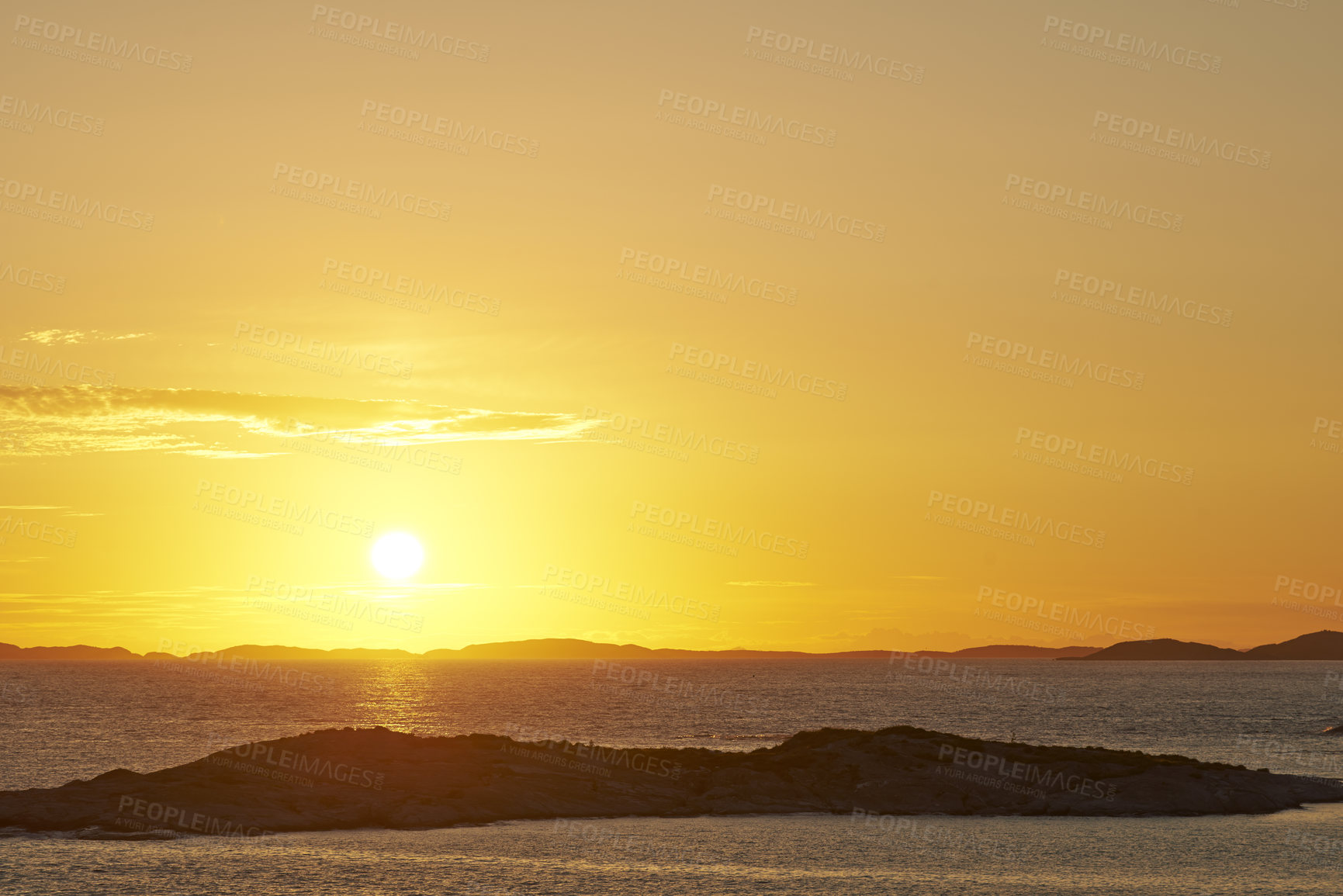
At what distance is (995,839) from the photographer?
191 feet

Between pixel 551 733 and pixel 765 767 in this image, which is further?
pixel 551 733

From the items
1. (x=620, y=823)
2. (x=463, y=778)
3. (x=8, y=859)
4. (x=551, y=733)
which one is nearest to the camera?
(x=8, y=859)

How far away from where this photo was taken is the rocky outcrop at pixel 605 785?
2328 inches

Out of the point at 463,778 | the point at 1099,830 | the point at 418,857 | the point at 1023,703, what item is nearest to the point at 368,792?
the point at 463,778

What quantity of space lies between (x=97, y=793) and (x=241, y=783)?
7.65 meters

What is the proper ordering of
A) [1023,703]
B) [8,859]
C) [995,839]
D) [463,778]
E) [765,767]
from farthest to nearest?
[1023,703] < [765,767] < [463,778] < [995,839] < [8,859]

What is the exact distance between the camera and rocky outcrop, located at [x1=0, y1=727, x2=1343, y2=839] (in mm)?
59125

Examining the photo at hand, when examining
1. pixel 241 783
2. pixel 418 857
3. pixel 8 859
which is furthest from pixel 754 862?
pixel 8 859

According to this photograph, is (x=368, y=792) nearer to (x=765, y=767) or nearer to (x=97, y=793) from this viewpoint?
(x=97, y=793)

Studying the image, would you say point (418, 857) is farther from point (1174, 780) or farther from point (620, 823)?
point (1174, 780)

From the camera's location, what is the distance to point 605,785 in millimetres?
67875

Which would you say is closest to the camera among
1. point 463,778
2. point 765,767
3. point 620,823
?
point 620,823

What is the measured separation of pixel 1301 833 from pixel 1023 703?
126 m

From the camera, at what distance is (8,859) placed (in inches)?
1941
